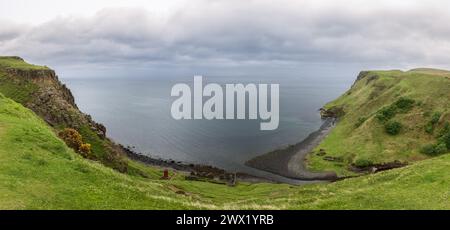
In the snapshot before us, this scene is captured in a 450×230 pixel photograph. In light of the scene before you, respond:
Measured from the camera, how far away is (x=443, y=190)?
3984cm

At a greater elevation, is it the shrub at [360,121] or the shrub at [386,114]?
the shrub at [386,114]

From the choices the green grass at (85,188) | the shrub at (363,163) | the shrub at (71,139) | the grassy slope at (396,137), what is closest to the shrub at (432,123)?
the grassy slope at (396,137)

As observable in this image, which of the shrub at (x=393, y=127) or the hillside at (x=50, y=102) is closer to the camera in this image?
the hillside at (x=50, y=102)

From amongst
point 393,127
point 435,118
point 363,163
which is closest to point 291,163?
point 363,163

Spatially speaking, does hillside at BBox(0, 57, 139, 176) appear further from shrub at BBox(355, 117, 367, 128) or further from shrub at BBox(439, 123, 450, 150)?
shrub at BBox(355, 117, 367, 128)

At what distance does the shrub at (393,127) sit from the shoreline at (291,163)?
101 feet

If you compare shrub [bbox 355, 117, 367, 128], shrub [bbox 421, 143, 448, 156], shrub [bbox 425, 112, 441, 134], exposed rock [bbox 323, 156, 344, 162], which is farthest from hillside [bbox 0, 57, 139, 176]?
shrub [bbox 425, 112, 441, 134]

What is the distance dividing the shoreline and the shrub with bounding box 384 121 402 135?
30794 millimetres

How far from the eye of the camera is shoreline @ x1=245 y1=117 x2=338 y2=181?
443 ft

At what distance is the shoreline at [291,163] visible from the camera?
5315 inches

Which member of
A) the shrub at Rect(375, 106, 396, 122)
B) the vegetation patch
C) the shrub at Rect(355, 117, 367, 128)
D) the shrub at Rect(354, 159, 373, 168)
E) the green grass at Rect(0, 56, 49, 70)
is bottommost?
the shrub at Rect(354, 159, 373, 168)

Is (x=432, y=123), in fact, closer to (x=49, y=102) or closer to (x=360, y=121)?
(x=360, y=121)

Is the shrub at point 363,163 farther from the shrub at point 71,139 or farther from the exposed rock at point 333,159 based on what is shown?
the shrub at point 71,139
